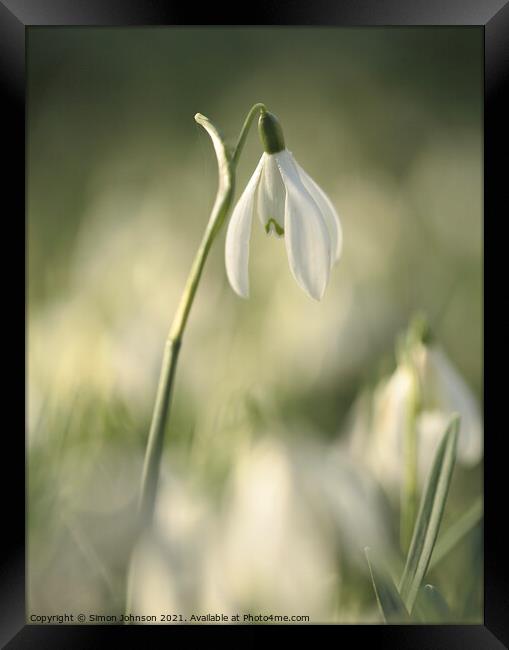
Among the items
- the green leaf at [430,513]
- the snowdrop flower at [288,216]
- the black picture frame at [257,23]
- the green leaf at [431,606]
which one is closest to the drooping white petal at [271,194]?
the snowdrop flower at [288,216]

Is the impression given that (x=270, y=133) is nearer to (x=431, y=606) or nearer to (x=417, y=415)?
(x=417, y=415)

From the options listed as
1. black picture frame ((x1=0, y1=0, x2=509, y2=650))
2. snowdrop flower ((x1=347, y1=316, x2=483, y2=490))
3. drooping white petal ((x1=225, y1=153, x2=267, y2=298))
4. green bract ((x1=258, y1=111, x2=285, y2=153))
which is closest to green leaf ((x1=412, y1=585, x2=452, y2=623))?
black picture frame ((x1=0, y1=0, x2=509, y2=650))

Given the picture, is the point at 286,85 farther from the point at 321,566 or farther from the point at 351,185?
the point at 321,566

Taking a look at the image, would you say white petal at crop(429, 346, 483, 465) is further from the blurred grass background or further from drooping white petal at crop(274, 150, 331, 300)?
drooping white petal at crop(274, 150, 331, 300)

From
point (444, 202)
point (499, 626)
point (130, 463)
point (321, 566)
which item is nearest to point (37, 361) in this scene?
point (130, 463)

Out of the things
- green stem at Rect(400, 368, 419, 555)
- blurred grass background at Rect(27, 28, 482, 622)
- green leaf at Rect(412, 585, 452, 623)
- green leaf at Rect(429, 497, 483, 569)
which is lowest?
green leaf at Rect(412, 585, 452, 623)

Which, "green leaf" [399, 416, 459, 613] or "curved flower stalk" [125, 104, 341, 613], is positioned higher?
"curved flower stalk" [125, 104, 341, 613]

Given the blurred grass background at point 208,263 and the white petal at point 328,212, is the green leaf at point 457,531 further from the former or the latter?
the white petal at point 328,212
